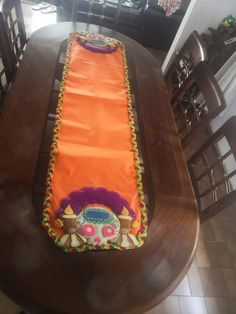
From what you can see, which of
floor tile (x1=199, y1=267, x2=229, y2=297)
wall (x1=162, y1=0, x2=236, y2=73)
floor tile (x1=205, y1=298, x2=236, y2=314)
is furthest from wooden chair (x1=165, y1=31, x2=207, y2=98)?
floor tile (x1=205, y1=298, x2=236, y2=314)

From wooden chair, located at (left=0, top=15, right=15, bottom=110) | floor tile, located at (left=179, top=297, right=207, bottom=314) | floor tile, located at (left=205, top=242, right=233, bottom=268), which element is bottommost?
floor tile, located at (left=205, top=242, right=233, bottom=268)

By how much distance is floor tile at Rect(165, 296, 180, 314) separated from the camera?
61.3 inches

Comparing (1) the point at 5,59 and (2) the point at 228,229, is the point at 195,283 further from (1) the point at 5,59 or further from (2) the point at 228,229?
(1) the point at 5,59

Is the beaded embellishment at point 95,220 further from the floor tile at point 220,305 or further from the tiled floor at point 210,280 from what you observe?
the floor tile at point 220,305

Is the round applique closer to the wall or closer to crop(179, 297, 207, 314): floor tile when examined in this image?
crop(179, 297, 207, 314): floor tile

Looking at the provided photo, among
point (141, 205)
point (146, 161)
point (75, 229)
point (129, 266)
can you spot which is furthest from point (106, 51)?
point (129, 266)

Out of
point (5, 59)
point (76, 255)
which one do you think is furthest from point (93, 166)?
point (5, 59)

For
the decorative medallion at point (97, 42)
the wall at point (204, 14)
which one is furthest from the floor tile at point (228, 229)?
the wall at point (204, 14)

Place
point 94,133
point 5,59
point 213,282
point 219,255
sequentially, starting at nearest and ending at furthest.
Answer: point 94,133, point 5,59, point 213,282, point 219,255

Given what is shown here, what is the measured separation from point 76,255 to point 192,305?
1.15 metres

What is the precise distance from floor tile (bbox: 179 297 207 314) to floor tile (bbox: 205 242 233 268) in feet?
0.96

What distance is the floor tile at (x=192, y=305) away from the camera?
1.59m

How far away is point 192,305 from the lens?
1.62 m

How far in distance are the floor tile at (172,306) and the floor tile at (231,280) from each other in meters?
0.43
